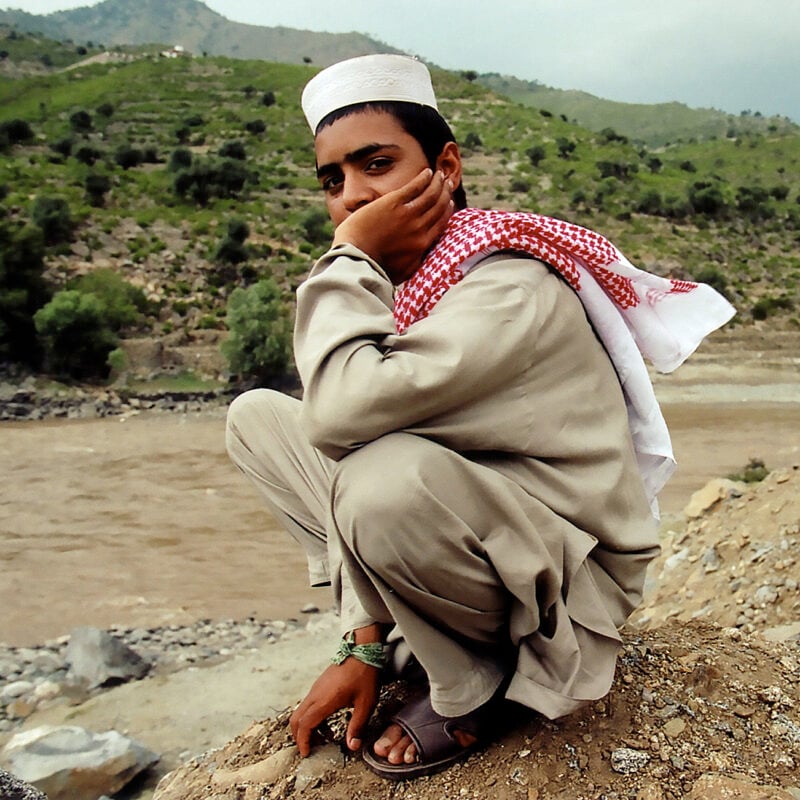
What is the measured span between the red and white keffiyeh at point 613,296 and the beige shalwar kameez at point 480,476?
5 centimetres

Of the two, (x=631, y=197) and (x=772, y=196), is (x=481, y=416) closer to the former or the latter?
(x=631, y=197)

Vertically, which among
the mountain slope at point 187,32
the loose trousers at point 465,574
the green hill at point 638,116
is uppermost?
the mountain slope at point 187,32

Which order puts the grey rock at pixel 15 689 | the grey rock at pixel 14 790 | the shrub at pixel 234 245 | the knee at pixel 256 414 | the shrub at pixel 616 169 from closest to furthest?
1. the grey rock at pixel 14 790
2. the knee at pixel 256 414
3. the grey rock at pixel 15 689
4. the shrub at pixel 234 245
5. the shrub at pixel 616 169

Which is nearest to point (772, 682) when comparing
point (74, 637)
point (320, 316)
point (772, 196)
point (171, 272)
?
point (320, 316)

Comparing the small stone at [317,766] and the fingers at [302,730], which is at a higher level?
the fingers at [302,730]

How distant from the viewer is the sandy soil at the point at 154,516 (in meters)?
5.36

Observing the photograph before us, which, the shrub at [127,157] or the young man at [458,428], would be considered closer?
the young man at [458,428]

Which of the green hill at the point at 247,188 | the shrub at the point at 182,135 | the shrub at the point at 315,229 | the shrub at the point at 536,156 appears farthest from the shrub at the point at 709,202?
the shrub at the point at 182,135

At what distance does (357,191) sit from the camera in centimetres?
166

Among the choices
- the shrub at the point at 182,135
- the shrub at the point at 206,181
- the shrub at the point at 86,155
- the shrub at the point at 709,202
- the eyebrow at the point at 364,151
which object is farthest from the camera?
the shrub at the point at 182,135

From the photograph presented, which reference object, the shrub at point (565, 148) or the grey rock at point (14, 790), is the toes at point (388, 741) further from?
the shrub at point (565, 148)

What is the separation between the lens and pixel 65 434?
12352 millimetres

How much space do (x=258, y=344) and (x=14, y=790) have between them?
45.8ft

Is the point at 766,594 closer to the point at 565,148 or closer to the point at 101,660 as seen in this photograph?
the point at 101,660
